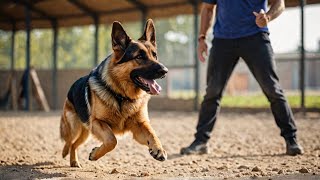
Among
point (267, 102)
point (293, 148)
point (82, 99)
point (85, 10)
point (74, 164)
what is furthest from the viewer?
point (267, 102)

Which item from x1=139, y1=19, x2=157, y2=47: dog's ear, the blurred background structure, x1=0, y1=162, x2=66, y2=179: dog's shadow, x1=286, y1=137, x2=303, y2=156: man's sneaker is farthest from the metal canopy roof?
x1=0, y1=162, x2=66, y2=179: dog's shadow

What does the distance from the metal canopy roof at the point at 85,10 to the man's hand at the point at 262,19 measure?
268 inches

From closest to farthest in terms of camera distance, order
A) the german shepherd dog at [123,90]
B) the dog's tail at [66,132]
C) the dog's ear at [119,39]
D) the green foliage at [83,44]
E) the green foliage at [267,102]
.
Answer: the german shepherd dog at [123,90], the dog's ear at [119,39], the dog's tail at [66,132], the green foliage at [267,102], the green foliage at [83,44]

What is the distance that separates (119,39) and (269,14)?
1.94 m

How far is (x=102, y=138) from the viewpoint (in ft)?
12.7

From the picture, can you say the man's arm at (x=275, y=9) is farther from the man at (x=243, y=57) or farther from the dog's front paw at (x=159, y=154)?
the dog's front paw at (x=159, y=154)

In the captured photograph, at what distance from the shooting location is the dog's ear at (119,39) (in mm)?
4148

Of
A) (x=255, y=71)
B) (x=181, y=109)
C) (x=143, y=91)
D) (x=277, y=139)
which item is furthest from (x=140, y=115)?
(x=181, y=109)

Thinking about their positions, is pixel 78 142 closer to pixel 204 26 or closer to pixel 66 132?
pixel 66 132

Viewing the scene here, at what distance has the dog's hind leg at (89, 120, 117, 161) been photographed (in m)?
3.79

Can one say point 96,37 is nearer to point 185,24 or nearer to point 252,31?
point 185,24

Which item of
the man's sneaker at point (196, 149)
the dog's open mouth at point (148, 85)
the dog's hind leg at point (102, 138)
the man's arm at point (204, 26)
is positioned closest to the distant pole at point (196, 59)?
the man's arm at point (204, 26)

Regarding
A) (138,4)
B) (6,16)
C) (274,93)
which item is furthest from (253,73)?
(6,16)

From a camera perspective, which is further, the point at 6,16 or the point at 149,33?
the point at 6,16
